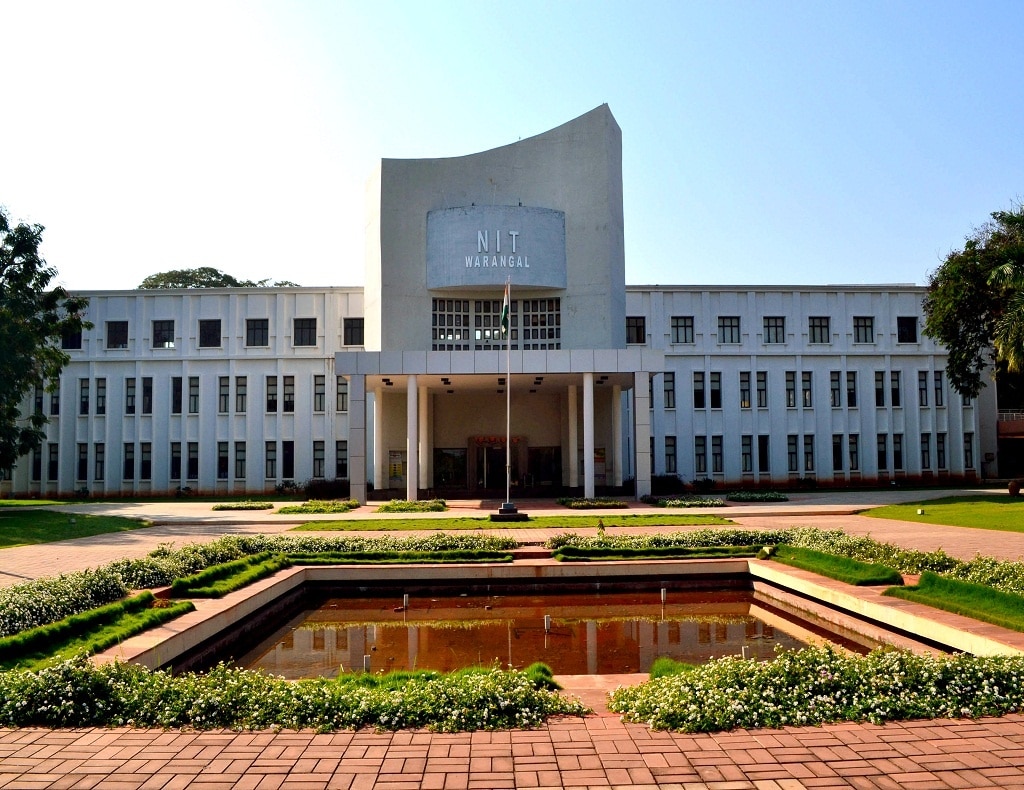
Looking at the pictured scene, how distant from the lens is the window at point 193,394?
143 ft

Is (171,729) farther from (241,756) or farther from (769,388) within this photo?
(769,388)

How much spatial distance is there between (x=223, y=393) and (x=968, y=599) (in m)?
39.4

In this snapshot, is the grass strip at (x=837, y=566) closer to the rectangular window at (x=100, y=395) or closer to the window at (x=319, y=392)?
the window at (x=319, y=392)

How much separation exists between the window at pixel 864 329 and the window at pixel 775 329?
4.28 metres

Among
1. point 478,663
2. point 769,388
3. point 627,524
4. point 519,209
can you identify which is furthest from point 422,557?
point 769,388

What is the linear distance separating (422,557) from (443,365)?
1690 cm

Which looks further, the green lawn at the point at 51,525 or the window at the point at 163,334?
the window at the point at 163,334

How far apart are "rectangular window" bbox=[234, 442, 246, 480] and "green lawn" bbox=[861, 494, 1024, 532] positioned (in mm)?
29775

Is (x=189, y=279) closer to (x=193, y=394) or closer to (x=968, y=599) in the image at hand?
(x=193, y=394)

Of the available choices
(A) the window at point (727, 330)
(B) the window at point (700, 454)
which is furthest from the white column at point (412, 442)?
(A) the window at point (727, 330)

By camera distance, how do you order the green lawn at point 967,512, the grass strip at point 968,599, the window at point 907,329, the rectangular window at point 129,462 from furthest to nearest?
the window at point 907,329 < the rectangular window at point 129,462 < the green lawn at point 967,512 < the grass strip at point 968,599

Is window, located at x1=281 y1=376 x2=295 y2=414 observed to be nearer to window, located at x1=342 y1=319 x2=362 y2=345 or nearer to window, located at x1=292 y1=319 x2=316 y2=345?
window, located at x1=292 y1=319 x2=316 y2=345

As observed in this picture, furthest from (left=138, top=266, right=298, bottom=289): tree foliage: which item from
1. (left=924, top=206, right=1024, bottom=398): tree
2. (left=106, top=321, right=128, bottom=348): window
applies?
(left=924, top=206, right=1024, bottom=398): tree

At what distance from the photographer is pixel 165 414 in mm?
43594
